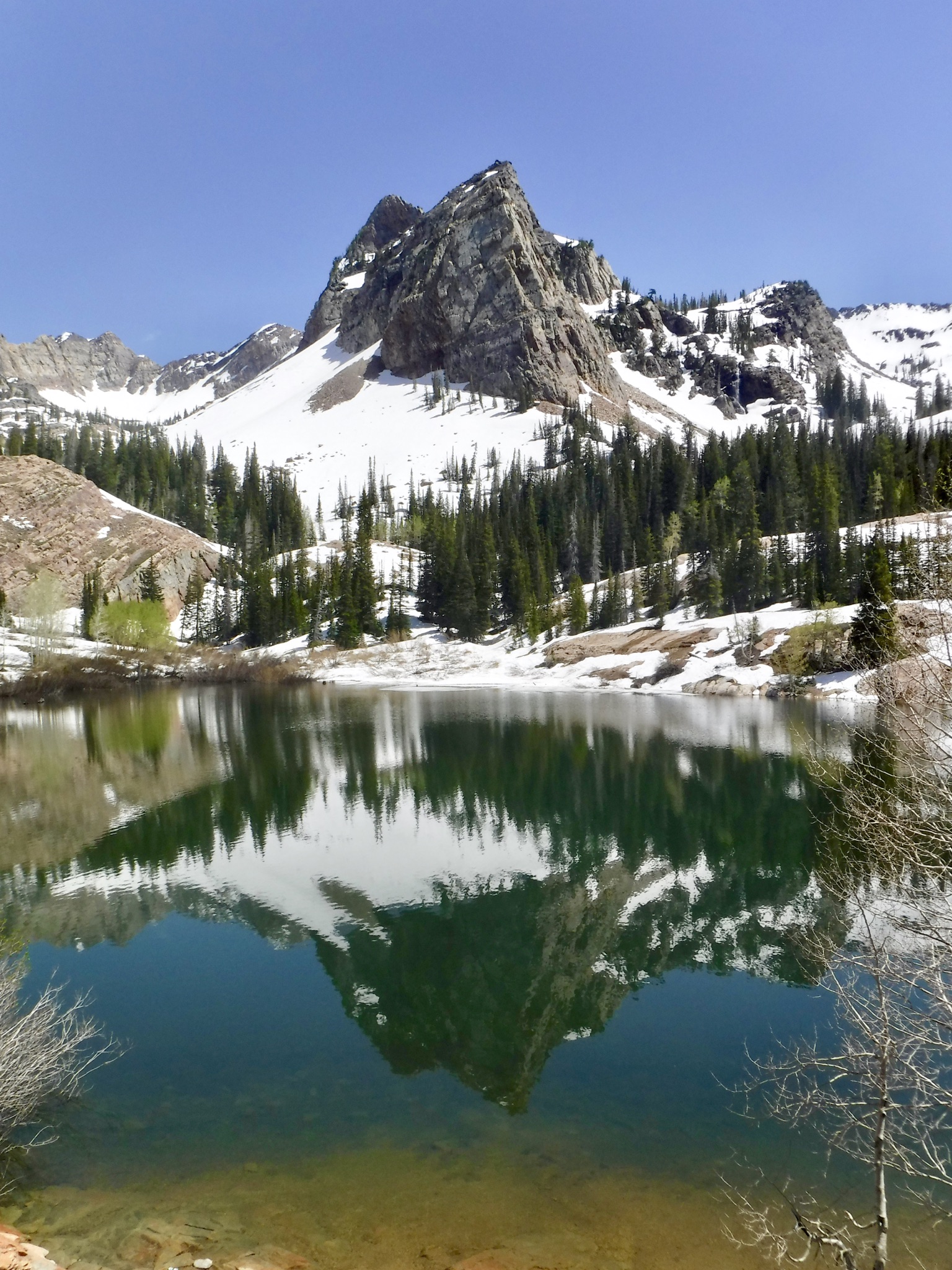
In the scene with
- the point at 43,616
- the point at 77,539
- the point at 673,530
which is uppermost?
the point at 77,539

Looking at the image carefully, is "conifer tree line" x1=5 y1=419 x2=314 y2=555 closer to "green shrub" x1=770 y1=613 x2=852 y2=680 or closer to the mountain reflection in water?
"green shrub" x1=770 y1=613 x2=852 y2=680

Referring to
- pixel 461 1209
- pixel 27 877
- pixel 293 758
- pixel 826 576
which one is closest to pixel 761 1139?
pixel 461 1209

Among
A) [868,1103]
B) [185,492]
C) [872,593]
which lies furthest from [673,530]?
[868,1103]

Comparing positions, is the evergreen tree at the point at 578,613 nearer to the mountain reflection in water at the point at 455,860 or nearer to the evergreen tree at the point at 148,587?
the mountain reflection in water at the point at 455,860

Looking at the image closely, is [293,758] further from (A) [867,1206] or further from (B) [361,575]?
(B) [361,575]

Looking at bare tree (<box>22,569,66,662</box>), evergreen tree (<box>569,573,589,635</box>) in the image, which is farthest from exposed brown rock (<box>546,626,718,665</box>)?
bare tree (<box>22,569,66,662</box>)

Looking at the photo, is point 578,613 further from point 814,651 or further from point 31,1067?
point 31,1067

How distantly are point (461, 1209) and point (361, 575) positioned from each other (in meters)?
97.4

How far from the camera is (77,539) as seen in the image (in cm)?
11225

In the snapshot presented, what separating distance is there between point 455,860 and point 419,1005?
943cm

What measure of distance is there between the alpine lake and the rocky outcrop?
263 feet

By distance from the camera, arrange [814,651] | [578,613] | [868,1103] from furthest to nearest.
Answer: [578,613]
[814,651]
[868,1103]

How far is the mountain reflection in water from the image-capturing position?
609 inches

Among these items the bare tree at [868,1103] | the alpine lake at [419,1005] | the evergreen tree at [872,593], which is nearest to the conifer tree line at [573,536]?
the evergreen tree at [872,593]
